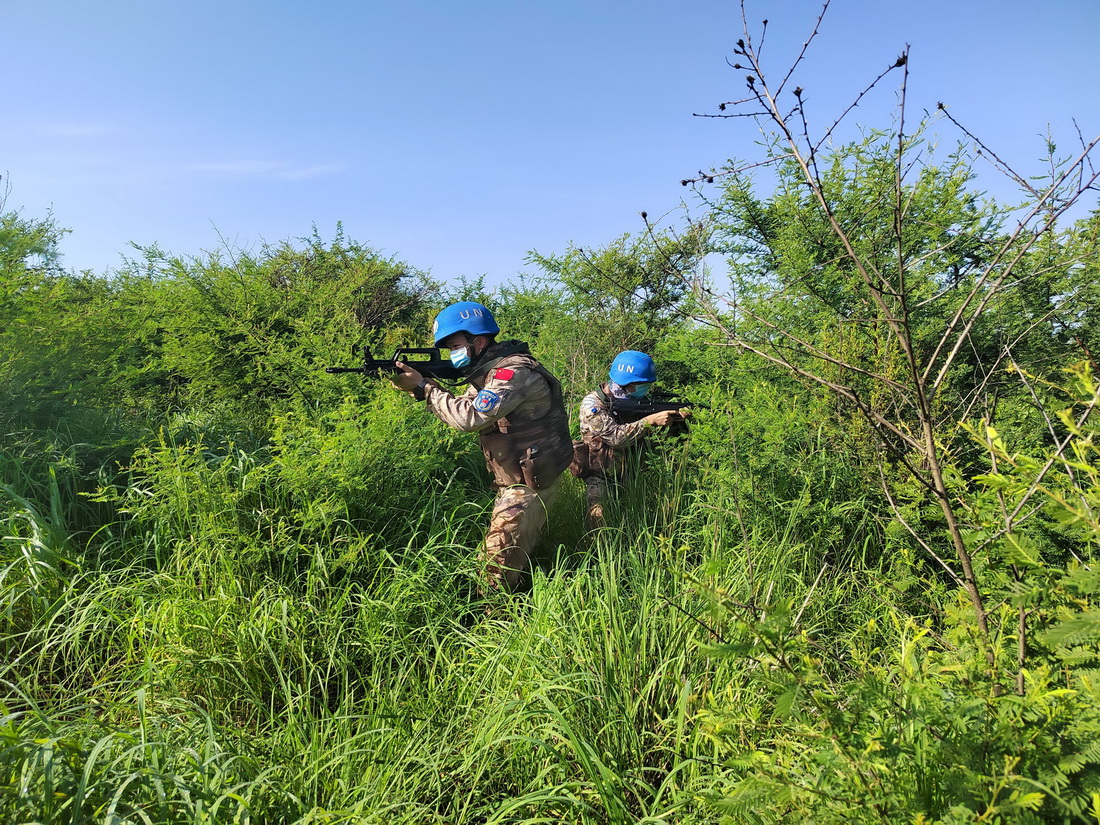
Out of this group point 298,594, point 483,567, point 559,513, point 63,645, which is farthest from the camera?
point 559,513

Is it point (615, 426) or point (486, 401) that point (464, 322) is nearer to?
point (486, 401)

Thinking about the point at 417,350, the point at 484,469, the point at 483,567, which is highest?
the point at 417,350

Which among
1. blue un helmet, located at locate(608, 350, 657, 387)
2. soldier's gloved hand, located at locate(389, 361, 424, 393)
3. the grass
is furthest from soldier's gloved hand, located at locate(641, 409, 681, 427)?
soldier's gloved hand, located at locate(389, 361, 424, 393)

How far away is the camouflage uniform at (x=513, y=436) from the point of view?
3.60 m

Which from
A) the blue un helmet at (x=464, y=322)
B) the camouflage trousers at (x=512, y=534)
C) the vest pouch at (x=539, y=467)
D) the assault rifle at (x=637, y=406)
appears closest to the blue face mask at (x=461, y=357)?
the blue un helmet at (x=464, y=322)

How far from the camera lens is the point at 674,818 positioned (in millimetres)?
1919

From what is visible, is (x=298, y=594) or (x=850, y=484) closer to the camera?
(x=298, y=594)

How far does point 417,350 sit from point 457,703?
91.3 inches

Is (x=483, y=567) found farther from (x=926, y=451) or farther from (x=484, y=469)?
(x=926, y=451)

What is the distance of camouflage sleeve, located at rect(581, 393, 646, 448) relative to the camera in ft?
15.8

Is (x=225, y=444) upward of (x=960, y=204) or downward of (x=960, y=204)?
downward

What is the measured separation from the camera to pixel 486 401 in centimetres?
366

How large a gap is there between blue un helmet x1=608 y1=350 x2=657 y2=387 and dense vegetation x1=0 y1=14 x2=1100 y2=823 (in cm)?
25

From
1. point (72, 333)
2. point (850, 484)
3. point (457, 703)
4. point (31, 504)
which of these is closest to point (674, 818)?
point (457, 703)
